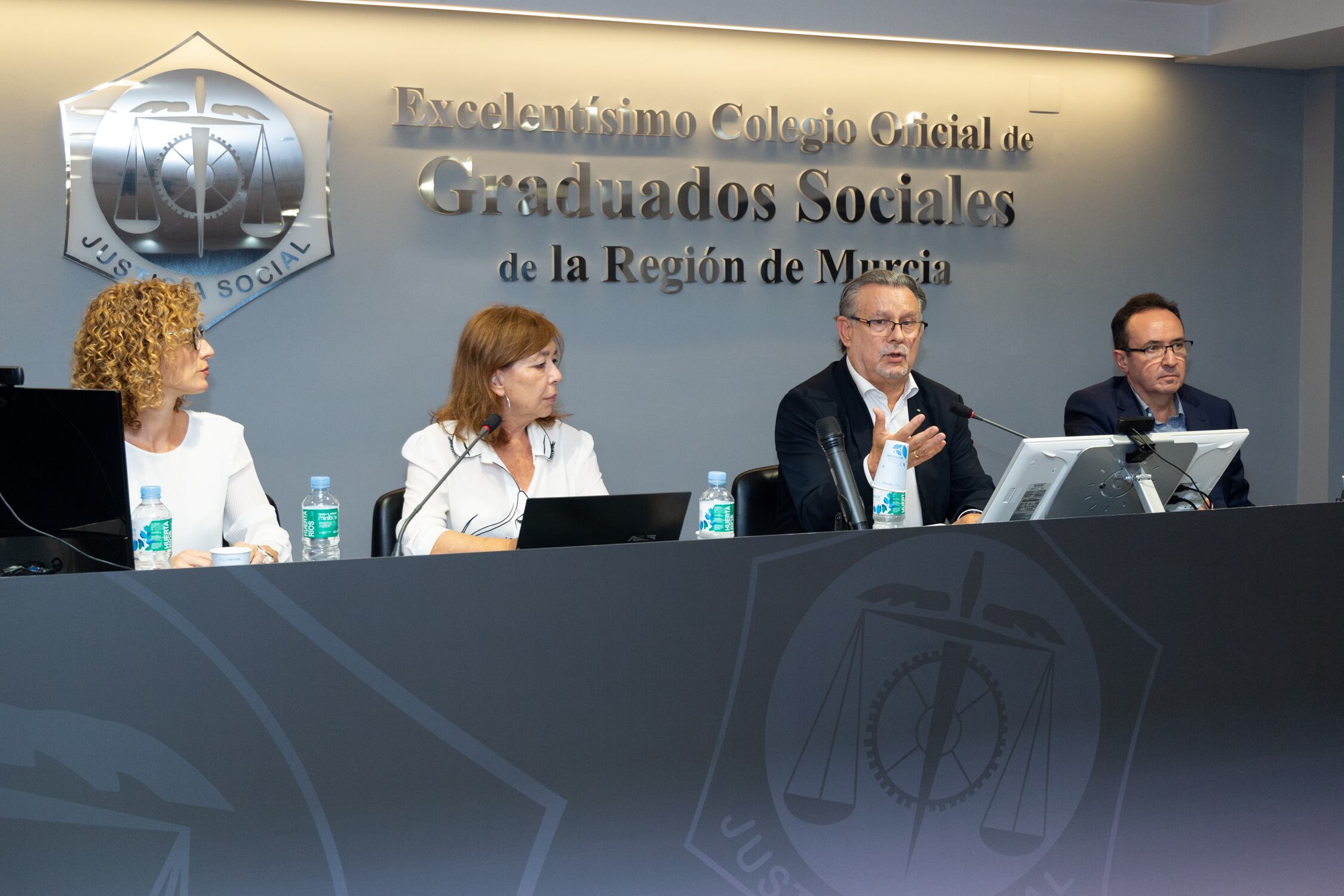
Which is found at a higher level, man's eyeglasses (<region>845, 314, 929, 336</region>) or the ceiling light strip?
the ceiling light strip

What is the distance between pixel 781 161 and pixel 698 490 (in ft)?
4.31

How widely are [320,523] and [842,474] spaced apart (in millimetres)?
1054

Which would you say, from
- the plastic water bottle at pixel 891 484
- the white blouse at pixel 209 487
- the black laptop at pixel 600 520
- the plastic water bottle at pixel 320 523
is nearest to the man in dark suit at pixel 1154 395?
the plastic water bottle at pixel 891 484

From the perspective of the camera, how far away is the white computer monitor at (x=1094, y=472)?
7.66 ft

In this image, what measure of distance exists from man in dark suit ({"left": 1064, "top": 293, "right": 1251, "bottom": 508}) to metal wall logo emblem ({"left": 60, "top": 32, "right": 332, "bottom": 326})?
102 inches

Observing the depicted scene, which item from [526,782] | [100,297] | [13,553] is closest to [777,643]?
[526,782]

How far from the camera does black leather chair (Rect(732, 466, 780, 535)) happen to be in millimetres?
3170

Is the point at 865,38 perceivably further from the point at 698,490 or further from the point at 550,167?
the point at 698,490

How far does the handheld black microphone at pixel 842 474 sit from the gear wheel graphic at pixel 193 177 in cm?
258

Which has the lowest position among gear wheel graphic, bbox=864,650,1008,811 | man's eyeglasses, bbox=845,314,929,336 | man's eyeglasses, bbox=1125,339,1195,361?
gear wheel graphic, bbox=864,650,1008,811

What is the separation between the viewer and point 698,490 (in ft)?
14.6

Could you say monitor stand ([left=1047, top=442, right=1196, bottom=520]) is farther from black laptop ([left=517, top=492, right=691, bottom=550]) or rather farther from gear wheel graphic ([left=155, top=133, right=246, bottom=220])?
gear wheel graphic ([left=155, top=133, right=246, bottom=220])

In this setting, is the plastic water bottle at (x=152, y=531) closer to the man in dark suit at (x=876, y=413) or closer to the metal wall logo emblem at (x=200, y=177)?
the man in dark suit at (x=876, y=413)

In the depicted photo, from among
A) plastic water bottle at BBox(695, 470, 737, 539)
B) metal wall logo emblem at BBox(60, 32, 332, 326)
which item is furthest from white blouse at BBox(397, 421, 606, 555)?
metal wall logo emblem at BBox(60, 32, 332, 326)
